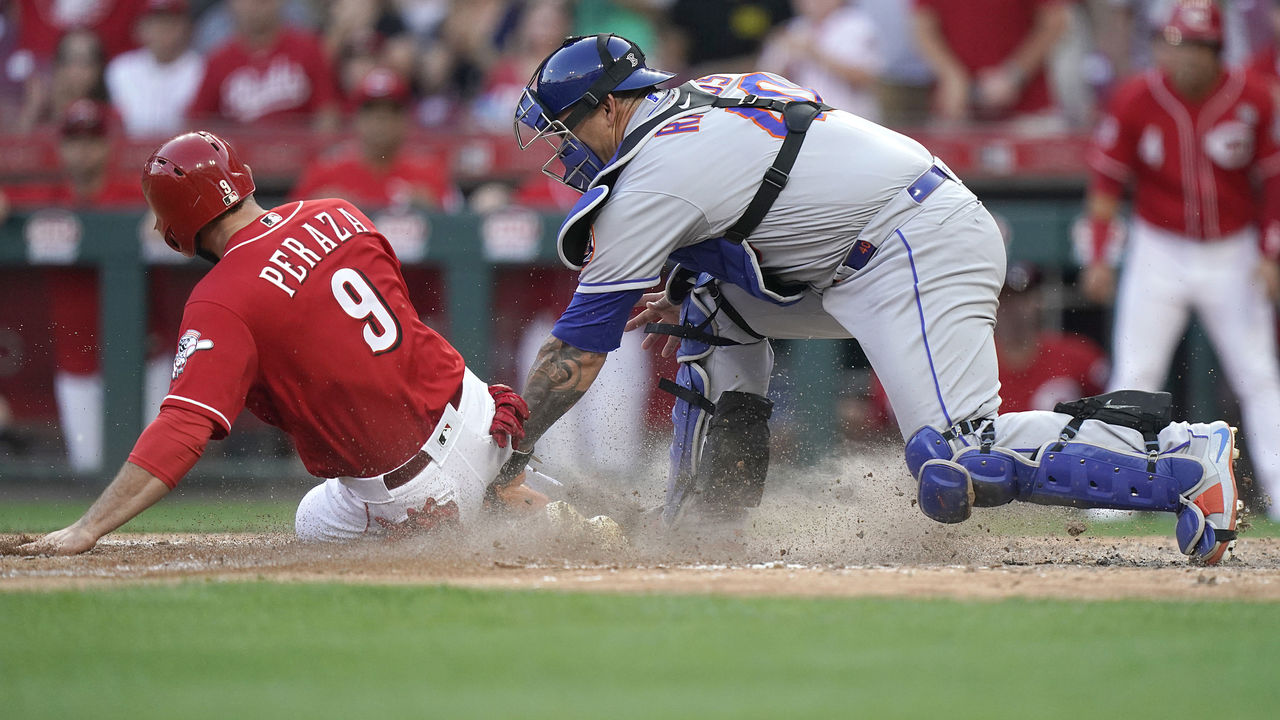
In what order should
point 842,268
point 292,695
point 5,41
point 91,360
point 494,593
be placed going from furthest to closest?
point 5,41 → point 91,360 → point 842,268 → point 494,593 → point 292,695

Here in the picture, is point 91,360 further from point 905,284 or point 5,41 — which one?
point 905,284

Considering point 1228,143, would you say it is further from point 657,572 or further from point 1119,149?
point 657,572

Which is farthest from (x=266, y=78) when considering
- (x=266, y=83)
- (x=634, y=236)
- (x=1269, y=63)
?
(x=1269, y=63)

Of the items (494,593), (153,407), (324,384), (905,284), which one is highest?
(905,284)

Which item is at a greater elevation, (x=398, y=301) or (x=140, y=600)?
(x=398, y=301)

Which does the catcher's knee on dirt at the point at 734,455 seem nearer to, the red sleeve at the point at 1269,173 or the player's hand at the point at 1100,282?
the player's hand at the point at 1100,282

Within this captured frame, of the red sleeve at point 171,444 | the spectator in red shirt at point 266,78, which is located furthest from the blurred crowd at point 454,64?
the red sleeve at point 171,444

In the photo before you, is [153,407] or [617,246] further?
[153,407]

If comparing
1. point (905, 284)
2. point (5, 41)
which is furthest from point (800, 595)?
point (5, 41)
